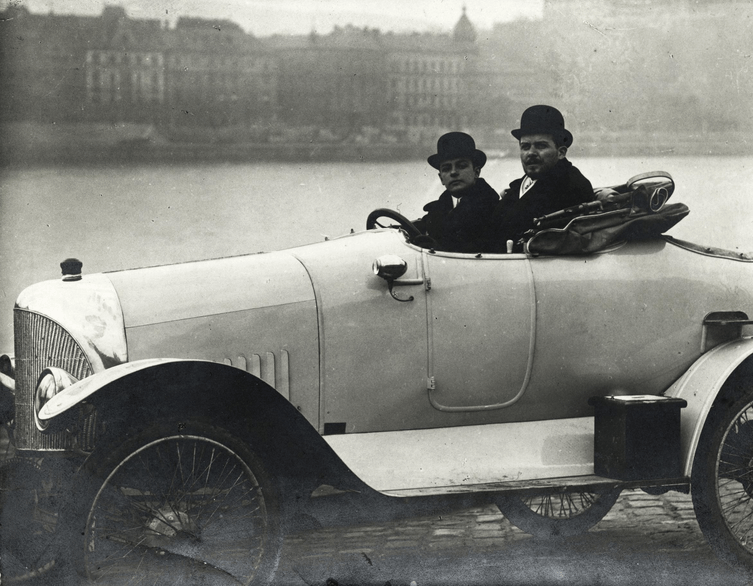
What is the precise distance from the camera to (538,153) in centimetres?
407

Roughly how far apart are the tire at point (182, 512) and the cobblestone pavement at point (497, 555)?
0.40 m

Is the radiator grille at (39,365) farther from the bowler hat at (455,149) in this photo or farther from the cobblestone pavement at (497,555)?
the bowler hat at (455,149)

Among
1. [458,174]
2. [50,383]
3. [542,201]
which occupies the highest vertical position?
[458,174]

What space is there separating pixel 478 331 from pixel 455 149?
126cm

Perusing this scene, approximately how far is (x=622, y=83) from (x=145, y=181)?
9.84 ft

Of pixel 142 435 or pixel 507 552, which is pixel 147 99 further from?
pixel 507 552

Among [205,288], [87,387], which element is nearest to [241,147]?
[205,288]

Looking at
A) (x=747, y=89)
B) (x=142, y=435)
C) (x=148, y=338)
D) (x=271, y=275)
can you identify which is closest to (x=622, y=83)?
(x=747, y=89)

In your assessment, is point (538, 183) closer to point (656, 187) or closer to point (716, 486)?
point (656, 187)

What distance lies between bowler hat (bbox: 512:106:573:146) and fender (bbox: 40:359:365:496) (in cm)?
227

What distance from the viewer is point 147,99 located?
12.6 feet

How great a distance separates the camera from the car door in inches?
134

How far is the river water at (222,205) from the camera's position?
11.9 ft

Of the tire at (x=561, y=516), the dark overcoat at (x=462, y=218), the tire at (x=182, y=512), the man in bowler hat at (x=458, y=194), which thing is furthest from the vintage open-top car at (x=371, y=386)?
the tire at (x=561, y=516)
